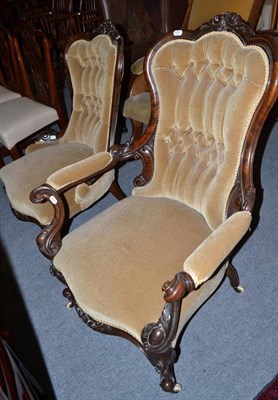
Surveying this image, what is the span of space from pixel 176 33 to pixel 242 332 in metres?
1.04

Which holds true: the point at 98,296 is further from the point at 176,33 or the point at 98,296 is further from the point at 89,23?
the point at 89,23

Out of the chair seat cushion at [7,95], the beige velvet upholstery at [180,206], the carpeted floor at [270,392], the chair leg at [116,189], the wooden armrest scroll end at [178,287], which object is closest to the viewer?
the wooden armrest scroll end at [178,287]

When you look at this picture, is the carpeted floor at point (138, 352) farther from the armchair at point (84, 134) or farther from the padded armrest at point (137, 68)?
the padded armrest at point (137, 68)

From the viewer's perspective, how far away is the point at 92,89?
1593 mm

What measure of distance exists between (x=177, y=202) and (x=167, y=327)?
1.60 ft

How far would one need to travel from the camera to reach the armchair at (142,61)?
1.93m

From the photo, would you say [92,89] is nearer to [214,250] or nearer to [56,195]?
[56,195]

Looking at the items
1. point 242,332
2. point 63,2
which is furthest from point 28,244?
point 63,2

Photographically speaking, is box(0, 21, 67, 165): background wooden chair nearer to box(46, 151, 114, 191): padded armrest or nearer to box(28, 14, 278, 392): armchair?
box(46, 151, 114, 191): padded armrest

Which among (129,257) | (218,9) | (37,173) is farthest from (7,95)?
(129,257)

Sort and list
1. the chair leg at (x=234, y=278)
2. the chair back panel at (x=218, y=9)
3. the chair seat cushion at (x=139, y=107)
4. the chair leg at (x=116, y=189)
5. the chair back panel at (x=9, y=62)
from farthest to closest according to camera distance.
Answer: the chair back panel at (x=9, y=62)
the chair back panel at (x=218, y=9)
the chair seat cushion at (x=139, y=107)
the chair leg at (x=116, y=189)
the chair leg at (x=234, y=278)

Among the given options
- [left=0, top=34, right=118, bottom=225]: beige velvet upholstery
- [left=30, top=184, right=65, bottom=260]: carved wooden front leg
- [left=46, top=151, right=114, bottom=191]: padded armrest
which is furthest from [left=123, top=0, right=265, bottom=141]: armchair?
[left=30, top=184, right=65, bottom=260]: carved wooden front leg

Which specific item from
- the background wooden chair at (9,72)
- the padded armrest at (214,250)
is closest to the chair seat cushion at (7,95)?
the background wooden chair at (9,72)

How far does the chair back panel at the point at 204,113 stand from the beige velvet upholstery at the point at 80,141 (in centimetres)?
25
